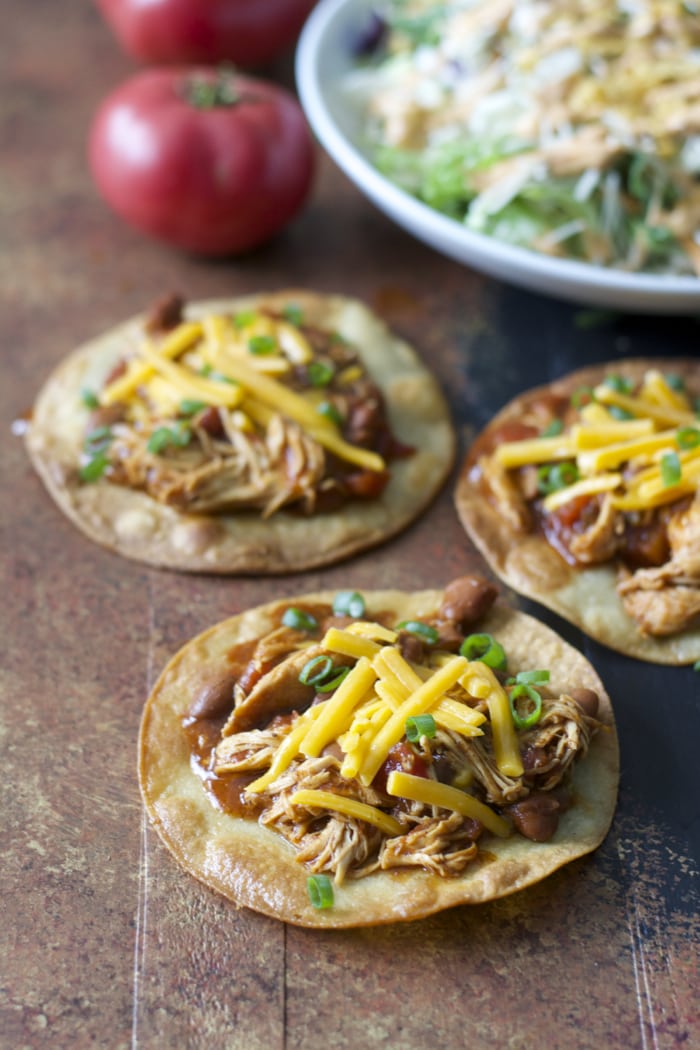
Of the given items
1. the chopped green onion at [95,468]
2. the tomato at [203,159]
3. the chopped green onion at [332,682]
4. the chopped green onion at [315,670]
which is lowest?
the chopped green onion at [332,682]

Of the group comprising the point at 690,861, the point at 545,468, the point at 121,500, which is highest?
the point at 121,500

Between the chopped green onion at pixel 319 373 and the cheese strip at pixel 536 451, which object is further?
the chopped green onion at pixel 319 373

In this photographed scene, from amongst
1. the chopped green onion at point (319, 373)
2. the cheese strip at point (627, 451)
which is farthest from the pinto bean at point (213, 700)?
the cheese strip at point (627, 451)

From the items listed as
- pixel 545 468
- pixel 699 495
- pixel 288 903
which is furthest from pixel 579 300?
pixel 288 903

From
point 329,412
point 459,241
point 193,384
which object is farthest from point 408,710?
point 459,241

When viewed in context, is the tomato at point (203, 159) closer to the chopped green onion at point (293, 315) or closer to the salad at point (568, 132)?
the salad at point (568, 132)

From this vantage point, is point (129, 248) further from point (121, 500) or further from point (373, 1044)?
point (373, 1044)

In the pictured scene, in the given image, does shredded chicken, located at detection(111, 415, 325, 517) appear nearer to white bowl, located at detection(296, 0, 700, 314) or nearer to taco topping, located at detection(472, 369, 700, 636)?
taco topping, located at detection(472, 369, 700, 636)
